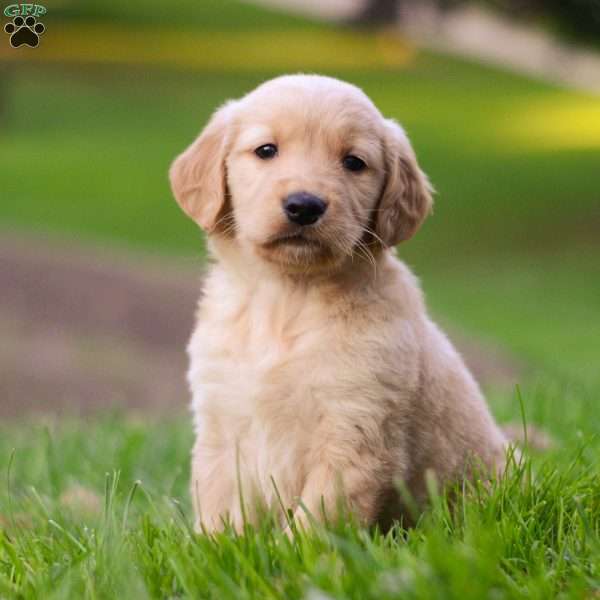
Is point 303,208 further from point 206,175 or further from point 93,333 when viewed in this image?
point 93,333

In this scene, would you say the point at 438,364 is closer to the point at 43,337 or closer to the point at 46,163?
the point at 43,337

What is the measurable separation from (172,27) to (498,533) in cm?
4396

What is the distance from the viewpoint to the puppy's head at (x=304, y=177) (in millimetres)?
3709

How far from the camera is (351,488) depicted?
3.53m

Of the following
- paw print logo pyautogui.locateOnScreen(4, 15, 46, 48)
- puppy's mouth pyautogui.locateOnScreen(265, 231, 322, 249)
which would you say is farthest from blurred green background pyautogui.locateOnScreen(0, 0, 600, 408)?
puppy's mouth pyautogui.locateOnScreen(265, 231, 322, 249)

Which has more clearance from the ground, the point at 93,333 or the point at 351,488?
the point at 351,488

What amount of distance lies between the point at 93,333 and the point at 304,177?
12.2m

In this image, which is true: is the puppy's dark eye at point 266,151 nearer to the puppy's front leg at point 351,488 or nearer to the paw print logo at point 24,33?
the puppy's front leg at point 351,488

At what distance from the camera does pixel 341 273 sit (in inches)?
152

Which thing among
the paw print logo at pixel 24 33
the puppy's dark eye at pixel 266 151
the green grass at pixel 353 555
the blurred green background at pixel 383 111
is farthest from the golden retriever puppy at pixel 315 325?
the blurred green background at pixel 383 111

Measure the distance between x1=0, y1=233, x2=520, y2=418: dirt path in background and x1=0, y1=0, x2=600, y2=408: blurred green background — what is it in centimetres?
355

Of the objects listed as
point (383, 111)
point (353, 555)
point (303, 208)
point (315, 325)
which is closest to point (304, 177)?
point (303, 208)

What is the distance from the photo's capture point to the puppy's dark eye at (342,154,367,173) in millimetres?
3932

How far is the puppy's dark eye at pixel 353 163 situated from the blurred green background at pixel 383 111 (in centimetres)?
960
